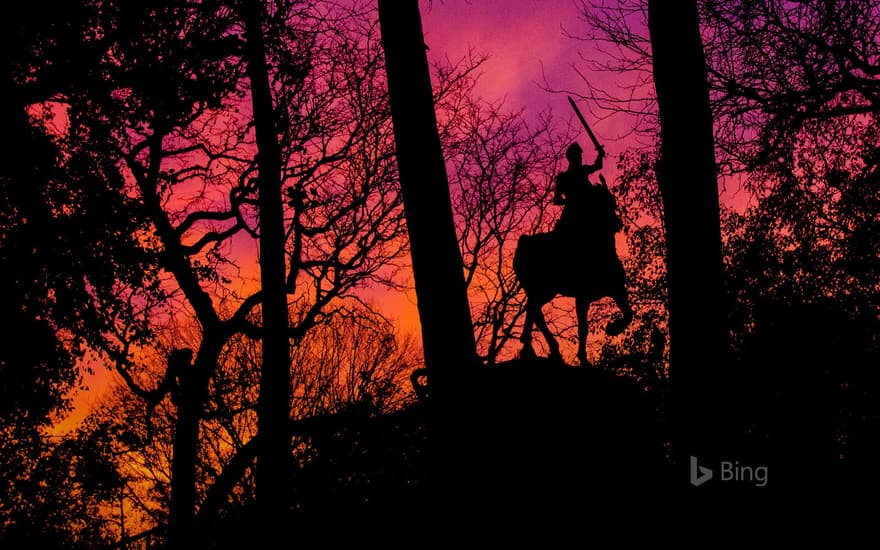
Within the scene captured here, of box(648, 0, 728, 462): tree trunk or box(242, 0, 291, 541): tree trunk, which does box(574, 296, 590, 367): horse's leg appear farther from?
box(242, 0, 291, 541): tree trunk

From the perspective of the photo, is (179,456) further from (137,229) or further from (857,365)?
(857,365)

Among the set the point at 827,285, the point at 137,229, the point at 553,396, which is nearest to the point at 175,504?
the point at 137,229

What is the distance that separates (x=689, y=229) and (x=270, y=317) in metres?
6.32

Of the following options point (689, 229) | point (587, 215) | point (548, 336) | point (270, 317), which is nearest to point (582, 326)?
point (548, 336)

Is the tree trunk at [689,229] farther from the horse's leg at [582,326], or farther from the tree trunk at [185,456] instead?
the tree trunk at [185,456]

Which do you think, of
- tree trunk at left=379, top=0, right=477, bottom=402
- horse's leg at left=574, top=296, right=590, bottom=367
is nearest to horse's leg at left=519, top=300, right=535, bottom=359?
horse's leg at left=574, top=296, right=590, bottom=367

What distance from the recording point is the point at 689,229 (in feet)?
18.7

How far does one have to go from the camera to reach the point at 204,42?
11703 millimetres

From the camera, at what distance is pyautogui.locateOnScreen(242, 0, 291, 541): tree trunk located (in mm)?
8398

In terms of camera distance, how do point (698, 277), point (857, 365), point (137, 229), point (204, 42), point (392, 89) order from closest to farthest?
point (698, 277) < point (392, 89) < point (204, 42) < point (137, 229) < point (857, 365)

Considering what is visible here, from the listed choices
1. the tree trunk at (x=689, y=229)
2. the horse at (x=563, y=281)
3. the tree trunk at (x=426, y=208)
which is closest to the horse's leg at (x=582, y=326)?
the horse at (x=563, y=281)

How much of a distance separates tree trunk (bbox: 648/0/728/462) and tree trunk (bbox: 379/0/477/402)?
2.00 metres

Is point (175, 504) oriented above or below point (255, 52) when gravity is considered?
below

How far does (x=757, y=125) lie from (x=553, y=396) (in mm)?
7902
